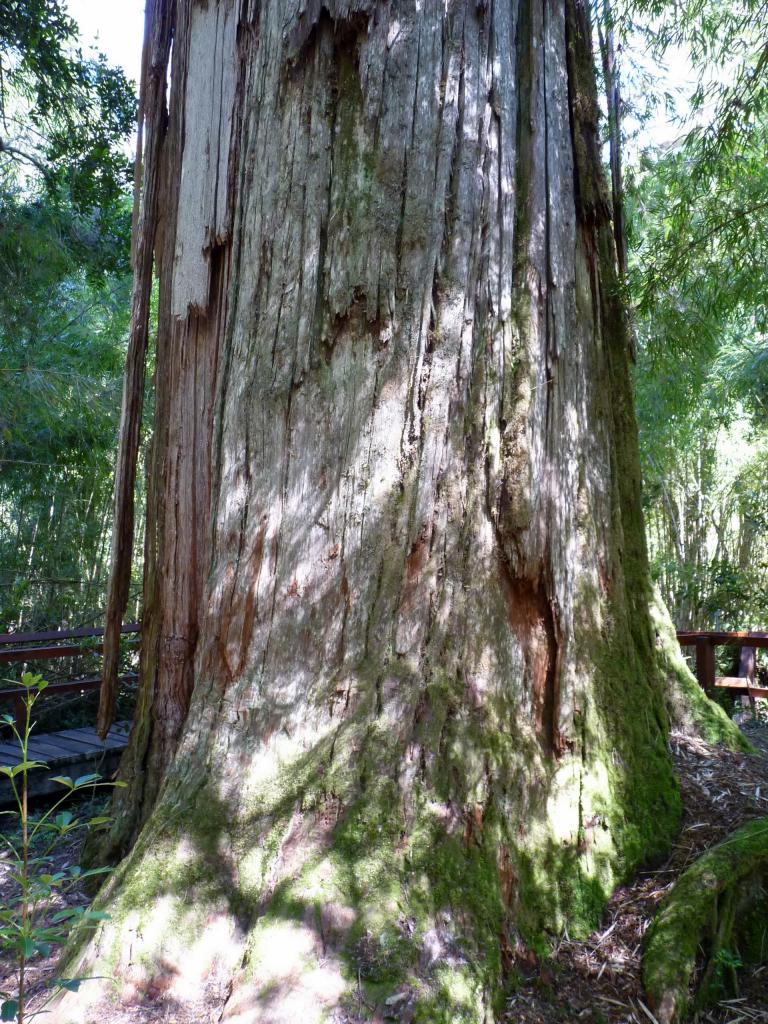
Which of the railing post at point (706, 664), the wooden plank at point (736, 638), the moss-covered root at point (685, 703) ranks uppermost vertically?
the wooden plank at point (736, 638)

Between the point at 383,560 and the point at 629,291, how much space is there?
175 cm

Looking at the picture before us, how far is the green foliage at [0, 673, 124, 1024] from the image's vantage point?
1454mm

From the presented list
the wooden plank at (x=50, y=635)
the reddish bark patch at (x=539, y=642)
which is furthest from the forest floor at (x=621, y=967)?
the wooden plank at (x=50, y=635)

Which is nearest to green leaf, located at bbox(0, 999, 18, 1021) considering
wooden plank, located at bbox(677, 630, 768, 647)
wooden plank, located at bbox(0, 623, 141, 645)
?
wooden plank, located at bbox(0, 623, 141, 645)

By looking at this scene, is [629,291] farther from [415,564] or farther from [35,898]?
[35,898]

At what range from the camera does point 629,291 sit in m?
3.20

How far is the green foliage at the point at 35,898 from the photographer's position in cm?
145

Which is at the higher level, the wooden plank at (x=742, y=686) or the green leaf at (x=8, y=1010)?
the wooden plank at (x=742, y=686)

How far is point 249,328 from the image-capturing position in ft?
8.21

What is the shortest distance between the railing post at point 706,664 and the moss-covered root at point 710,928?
4188mm

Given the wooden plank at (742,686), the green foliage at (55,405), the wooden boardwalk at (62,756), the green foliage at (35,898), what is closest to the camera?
the green foliage at (35,898)

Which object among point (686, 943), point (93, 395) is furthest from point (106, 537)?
point (686, 943)

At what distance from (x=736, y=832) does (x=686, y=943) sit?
51cm

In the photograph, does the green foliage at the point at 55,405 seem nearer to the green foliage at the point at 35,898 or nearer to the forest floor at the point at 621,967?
the green foliage at the point at 35,898
